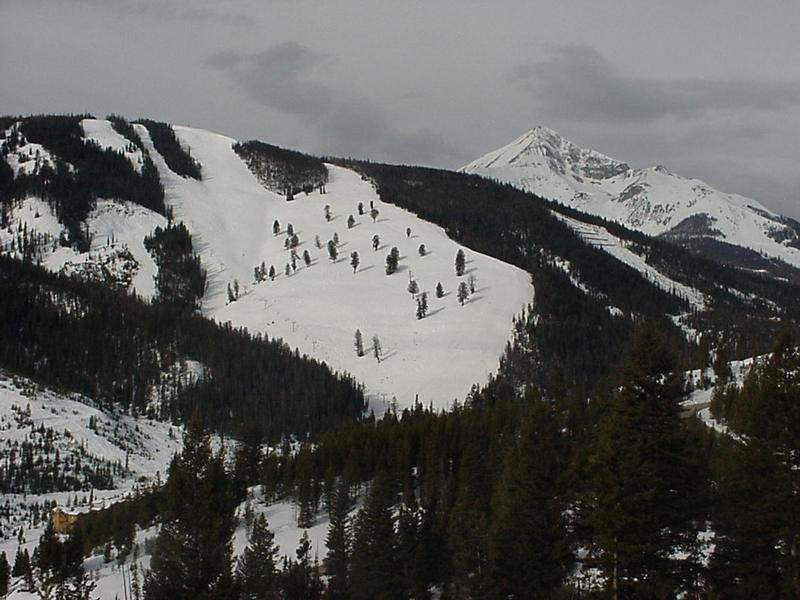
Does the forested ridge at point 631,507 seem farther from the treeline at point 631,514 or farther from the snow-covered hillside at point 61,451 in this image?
the snow-covered hillside at point 61,451

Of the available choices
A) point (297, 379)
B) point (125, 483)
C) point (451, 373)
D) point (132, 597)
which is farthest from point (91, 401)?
point (132, 597)

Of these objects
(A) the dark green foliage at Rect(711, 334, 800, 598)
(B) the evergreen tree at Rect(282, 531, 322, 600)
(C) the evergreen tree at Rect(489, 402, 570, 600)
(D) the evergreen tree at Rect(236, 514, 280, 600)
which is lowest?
(B) the evergreen tree at Rect(282, 531, 322, 600)

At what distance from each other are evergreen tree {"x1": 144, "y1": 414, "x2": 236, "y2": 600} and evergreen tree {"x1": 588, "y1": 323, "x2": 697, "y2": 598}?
16.1 metres

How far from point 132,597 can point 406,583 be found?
1811 inches

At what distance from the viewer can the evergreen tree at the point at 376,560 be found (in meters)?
56.7

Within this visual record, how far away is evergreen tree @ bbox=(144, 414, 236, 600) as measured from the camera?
98.3ft

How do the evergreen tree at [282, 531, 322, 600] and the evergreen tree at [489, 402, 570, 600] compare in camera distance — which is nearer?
the evergreen tree at [489, 402, 570, 600]

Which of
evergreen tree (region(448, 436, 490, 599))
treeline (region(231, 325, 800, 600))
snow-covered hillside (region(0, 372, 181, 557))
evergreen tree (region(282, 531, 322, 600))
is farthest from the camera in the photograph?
snow-covered hillside (region(0, 372, 181, 557))

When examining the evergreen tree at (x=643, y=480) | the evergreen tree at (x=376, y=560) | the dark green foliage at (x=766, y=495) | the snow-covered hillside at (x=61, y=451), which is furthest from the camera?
the snow-covered hillside at (x=61, y=451)

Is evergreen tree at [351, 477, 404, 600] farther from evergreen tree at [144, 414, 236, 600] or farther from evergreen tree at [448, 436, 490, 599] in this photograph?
evergreen tree at [144, 414, 236, 600]

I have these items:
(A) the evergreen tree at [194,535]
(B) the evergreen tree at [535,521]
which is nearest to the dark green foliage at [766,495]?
(B) the evergreen tree at [535,521]

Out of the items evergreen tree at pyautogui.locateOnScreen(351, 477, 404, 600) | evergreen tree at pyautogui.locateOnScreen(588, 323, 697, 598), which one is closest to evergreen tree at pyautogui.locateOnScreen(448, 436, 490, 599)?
evergreen tree at pyautogui.locateOnScreen(351, 477, 404, 600)

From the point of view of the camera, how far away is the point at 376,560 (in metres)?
57.4

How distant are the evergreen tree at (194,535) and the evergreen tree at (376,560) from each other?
2798 cm
